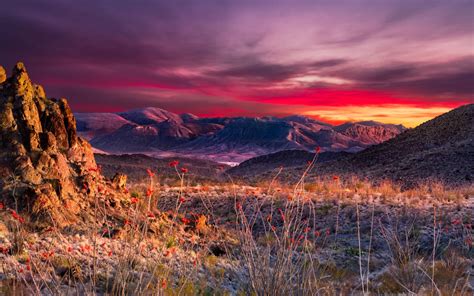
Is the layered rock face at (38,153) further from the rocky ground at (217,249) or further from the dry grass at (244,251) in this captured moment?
the rocky ground at (217,249)

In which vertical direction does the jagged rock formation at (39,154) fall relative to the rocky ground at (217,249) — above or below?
above

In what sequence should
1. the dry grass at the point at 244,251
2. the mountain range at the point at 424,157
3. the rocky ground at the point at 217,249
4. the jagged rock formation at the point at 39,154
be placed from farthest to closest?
the mountain range at the point at 424,157, the jagged rock formation at the point at 39,154, the rocky ground at the point at 217,249, the dry grass at the point at 244,251

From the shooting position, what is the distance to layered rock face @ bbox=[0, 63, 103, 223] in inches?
341

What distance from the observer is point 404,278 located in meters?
7.45

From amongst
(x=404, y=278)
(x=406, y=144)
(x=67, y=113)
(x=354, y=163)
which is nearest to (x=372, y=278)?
(x=404, y=278)

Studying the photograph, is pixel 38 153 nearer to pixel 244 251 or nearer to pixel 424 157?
pixel 244 251

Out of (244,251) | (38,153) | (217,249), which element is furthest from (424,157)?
(244,251)

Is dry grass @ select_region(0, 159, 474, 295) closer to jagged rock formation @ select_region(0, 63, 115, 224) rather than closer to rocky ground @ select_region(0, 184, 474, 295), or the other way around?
rocky ground @ select_region(0, 184, 474, 295)

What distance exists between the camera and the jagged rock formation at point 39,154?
863 centimetres

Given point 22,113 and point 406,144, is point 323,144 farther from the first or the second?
point 22,113

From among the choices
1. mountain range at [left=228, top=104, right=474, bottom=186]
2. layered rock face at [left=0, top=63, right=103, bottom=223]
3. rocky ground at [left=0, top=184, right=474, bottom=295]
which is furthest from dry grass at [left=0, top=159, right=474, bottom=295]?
mountain range at [left=228, top=104, right=474, bottom=186]

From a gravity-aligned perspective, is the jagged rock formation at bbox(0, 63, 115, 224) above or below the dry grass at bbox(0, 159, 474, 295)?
above

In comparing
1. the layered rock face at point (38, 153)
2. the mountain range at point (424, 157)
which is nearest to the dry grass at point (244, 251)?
the layered rock face at point (38, 153)

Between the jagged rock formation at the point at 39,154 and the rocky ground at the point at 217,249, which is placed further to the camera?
the jagged rock formation at the point at 39,154
